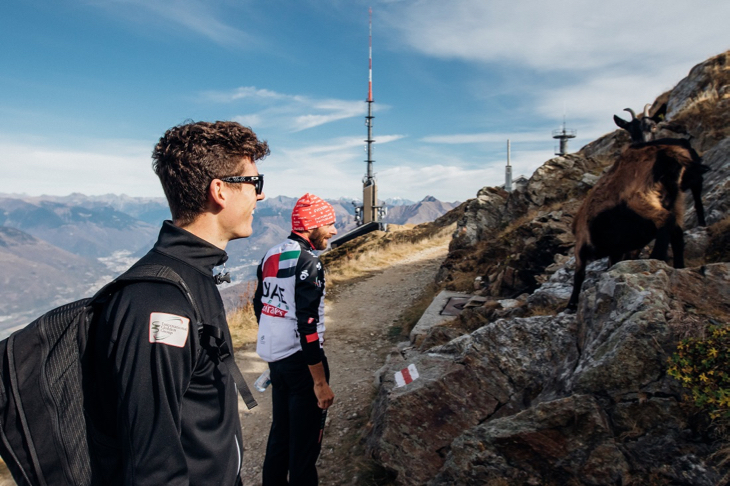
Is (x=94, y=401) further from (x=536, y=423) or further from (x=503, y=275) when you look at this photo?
(x=503, y=275)

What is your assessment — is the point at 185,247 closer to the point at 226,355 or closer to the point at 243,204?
the point at 243,204

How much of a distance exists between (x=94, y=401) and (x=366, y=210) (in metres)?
46.3

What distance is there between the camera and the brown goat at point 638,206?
3.82 meters

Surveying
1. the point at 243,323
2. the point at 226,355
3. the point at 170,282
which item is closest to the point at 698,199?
the point at 226,355

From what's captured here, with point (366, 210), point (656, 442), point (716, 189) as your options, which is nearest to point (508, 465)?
point (656, 442)

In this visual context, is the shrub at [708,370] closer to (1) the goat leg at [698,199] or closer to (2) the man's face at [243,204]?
(1) the goat leg at [698,199]

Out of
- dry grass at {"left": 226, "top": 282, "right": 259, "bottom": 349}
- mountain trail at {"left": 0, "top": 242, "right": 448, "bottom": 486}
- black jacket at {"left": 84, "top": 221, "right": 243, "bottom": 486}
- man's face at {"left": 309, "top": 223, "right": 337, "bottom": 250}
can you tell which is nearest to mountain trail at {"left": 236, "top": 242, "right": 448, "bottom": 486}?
mountain trail at {"left": 0, "top": 242, "right": 448, "bottom": 486}

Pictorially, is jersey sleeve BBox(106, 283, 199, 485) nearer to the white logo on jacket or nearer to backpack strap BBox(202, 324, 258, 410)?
the white logo on jacket

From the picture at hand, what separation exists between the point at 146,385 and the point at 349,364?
7.00 meters

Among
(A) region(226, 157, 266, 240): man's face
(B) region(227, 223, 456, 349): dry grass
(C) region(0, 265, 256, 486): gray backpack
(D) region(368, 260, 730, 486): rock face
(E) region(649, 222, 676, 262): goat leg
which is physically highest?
(A) region(226, 157, 266, 240): man's face

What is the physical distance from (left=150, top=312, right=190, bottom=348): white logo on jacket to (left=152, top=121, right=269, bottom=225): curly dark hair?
1.57ft

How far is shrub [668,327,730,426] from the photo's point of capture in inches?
89.4

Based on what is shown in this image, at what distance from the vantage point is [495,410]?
3.83 metres

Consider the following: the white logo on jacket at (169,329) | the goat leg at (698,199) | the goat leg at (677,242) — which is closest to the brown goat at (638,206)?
the goat leg at (677,242)
